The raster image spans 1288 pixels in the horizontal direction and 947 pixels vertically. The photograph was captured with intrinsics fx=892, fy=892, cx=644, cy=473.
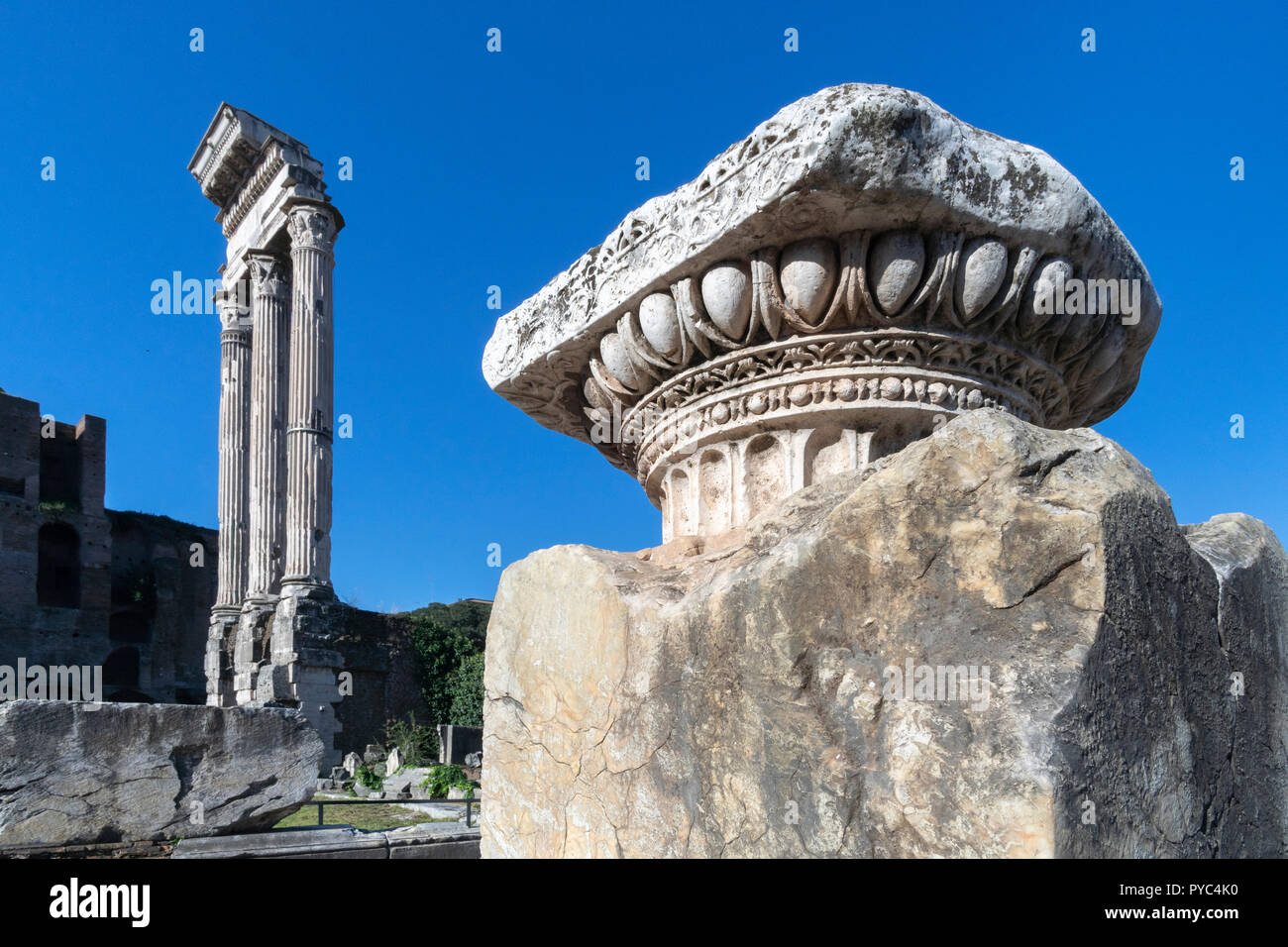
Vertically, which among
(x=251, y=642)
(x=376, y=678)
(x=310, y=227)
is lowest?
(x=376, y=678)

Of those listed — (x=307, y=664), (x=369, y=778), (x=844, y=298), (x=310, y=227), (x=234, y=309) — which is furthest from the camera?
(x=234, y=309)

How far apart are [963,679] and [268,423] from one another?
17964mm

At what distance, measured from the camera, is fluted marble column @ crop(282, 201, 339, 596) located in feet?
50.9

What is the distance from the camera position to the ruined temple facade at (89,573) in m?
28.0

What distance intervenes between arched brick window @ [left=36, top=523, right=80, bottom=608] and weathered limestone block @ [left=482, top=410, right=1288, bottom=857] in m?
33.9

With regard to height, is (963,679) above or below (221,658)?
above

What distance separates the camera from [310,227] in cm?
1647

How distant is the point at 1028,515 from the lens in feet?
4.10

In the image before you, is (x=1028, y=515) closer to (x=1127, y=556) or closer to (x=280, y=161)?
(x=1127, y=556)

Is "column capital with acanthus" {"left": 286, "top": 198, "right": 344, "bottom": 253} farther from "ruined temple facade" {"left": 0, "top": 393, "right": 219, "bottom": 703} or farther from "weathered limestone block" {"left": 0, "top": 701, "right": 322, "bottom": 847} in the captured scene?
"ruined temple facade" {"left": 0, "top": 393, "right": 219, "bottom": 703}

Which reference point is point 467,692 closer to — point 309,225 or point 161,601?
point 309,225

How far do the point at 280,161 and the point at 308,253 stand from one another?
2.04 m

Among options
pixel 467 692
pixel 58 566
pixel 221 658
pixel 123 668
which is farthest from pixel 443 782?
pixel 58 566

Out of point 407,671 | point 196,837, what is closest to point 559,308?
point 196,837
